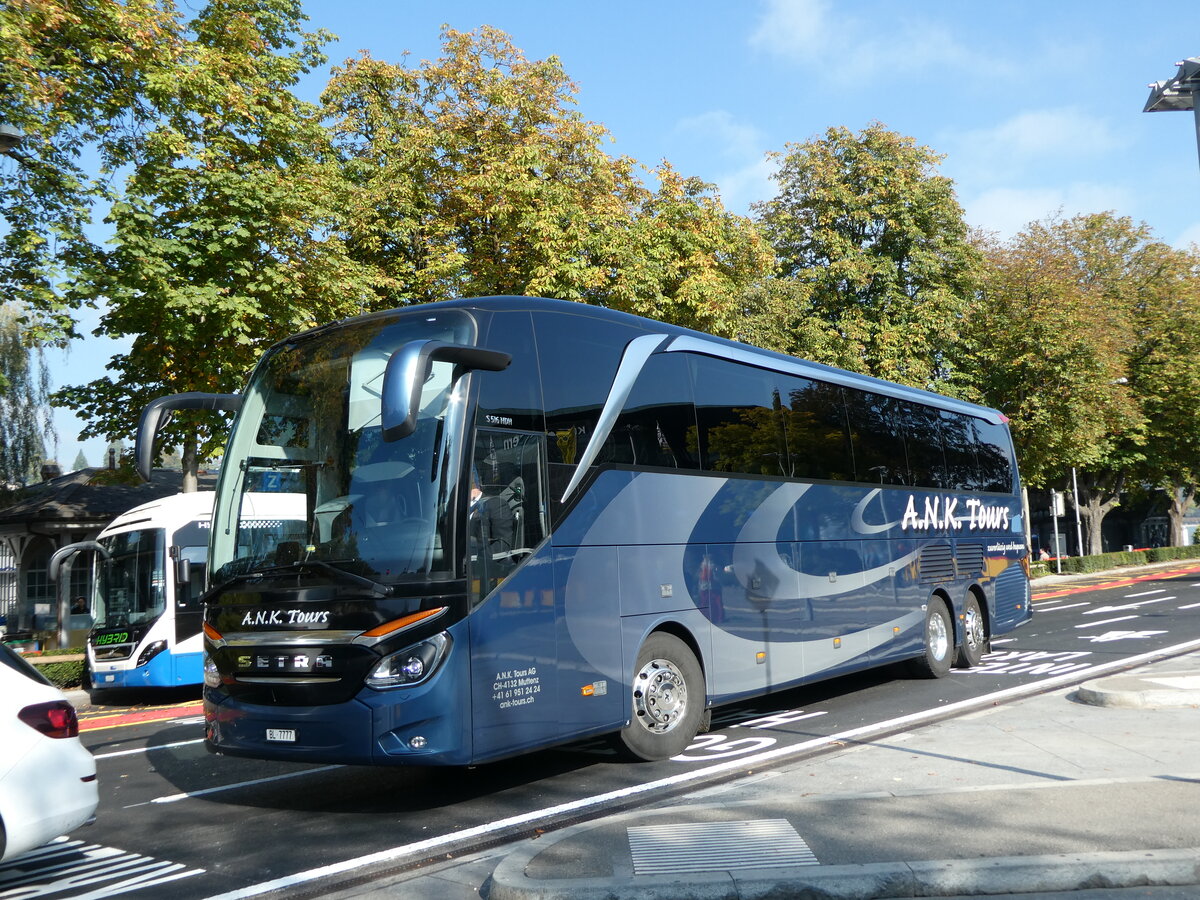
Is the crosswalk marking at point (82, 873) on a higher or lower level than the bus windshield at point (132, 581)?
lower

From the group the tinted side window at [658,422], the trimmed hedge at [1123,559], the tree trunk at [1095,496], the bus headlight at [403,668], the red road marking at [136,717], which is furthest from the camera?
the tree trunk at [1095,496]

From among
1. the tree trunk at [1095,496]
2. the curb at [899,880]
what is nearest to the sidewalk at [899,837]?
the curb at [899,880]

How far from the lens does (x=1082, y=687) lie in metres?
11.4

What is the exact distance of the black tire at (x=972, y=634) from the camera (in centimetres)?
1531

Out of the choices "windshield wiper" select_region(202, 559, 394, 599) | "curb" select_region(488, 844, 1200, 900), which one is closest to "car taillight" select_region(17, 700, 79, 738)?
"windshield wiper" select_region(202, 559, 394, 599)

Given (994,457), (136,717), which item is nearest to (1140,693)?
(994,457)

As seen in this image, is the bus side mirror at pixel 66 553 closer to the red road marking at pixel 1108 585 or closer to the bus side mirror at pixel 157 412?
the bus side mirror at pixel 157 412

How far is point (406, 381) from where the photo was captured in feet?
21.1

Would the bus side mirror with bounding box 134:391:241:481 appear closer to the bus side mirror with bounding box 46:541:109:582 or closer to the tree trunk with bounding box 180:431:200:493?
the bus side mirror with bounding box 46:541:109:582

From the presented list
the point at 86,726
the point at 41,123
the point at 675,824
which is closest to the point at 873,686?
the point at 675,824

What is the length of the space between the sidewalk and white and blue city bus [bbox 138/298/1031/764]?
4.05 ft

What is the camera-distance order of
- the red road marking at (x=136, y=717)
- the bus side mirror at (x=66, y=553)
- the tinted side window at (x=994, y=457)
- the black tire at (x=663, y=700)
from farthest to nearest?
1. the tinted side window at (x=994, y=457)
2. the bus side mirror at (x=66, y=553)
3. the red road marking at (x=136, y=717)
4. the black tire at (x=663, y=700)

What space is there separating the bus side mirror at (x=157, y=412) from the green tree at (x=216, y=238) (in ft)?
30.2

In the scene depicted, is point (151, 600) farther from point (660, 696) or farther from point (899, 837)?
point (899, 837)
